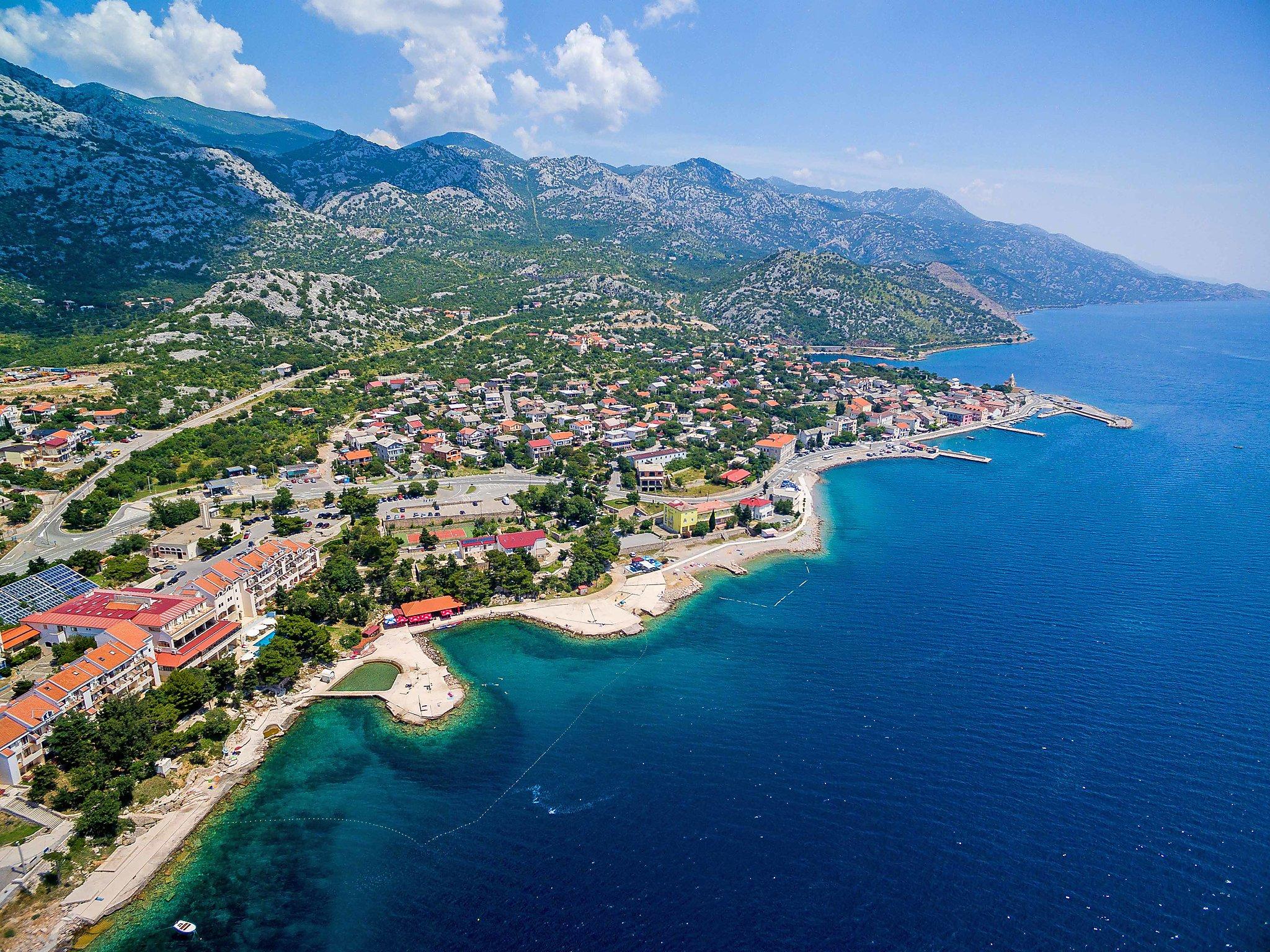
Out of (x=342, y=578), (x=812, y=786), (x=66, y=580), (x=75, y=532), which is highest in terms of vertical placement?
(x=75, y=532)

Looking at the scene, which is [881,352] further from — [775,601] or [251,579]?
[251,579]

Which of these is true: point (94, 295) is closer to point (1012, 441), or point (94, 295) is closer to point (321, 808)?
point (321, 808)

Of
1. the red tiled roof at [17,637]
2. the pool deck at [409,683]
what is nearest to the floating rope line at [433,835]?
the pool deck at [409,683]

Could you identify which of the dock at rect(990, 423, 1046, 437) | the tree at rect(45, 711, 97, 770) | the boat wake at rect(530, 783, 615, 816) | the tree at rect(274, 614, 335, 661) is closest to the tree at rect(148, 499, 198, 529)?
the tree at rect(274, 614, 335, 661)

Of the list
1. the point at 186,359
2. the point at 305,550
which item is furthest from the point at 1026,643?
the point at 186,359

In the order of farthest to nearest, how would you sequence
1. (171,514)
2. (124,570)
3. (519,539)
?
1. (171,514)
2. (519,539)
3. (124,570)

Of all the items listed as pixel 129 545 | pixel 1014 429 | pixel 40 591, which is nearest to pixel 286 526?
pixel 129 545
